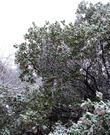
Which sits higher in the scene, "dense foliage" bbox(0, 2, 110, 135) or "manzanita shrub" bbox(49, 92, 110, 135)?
"dense foliage" bbox(0, 2, 110, 135)

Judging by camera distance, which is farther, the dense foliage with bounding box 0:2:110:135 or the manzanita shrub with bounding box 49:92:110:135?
the dense foliage with bounding box 0:2:110:135

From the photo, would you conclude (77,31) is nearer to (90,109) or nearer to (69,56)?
(69,56)

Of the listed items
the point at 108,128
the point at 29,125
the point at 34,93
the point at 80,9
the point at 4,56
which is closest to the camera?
the point at 108,128

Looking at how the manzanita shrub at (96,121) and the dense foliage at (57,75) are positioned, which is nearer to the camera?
the manzanita shrub at (96,121)

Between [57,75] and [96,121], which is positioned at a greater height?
[57,75]

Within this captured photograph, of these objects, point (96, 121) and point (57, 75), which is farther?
point (57, 75)

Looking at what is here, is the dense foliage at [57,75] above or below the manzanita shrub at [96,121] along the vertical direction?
above

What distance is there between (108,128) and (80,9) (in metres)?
5.83

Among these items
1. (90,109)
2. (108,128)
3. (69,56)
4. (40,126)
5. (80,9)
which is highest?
(80,9)

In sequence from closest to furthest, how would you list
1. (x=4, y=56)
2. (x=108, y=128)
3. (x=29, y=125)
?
(x=108, y=128), (x=29, y=125), (x=4, y=56)

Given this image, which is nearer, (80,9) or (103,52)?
(103,52)

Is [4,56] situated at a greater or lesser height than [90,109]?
greater

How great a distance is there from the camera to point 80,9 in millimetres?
10094

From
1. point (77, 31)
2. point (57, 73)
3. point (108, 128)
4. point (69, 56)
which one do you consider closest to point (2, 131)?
point (57, 73)
